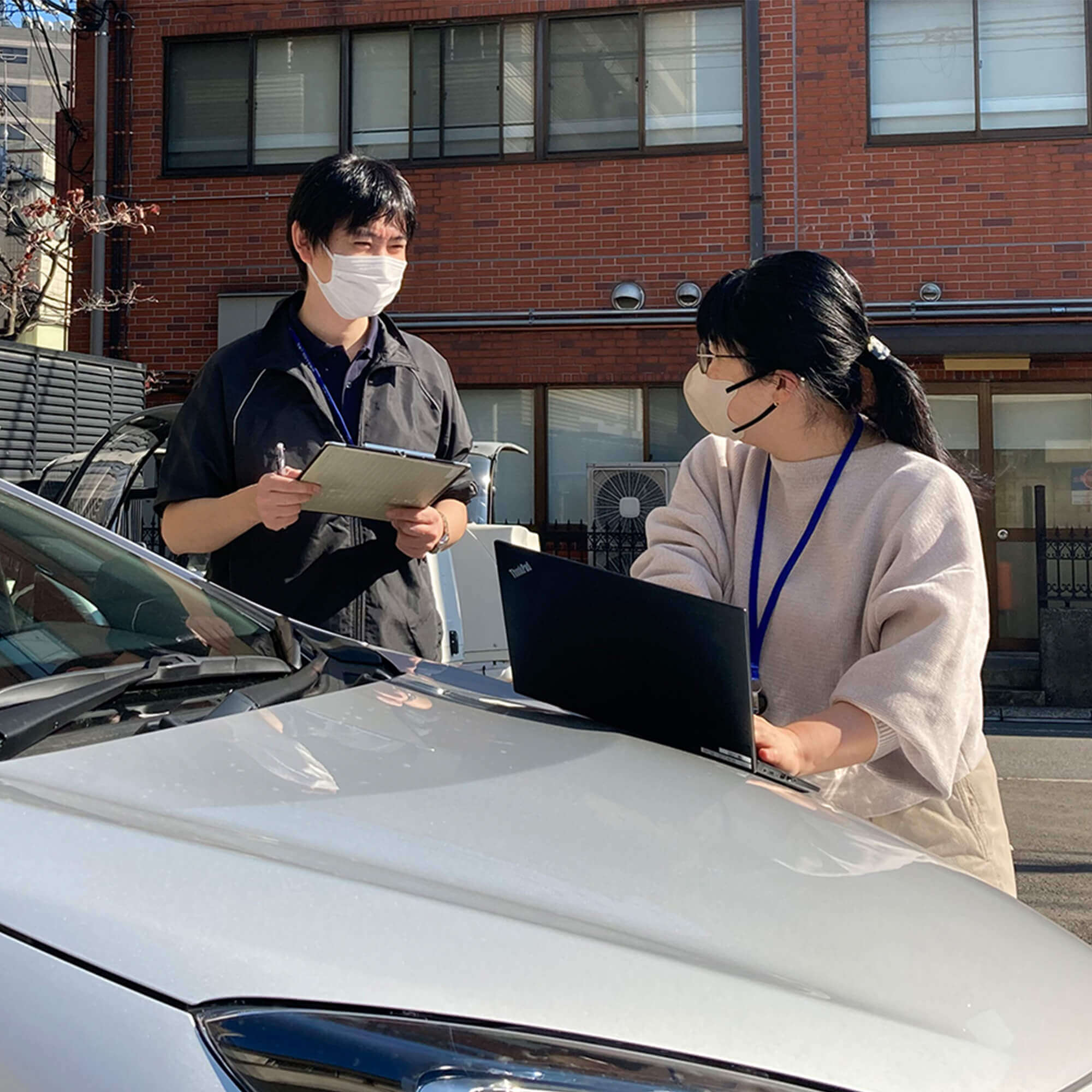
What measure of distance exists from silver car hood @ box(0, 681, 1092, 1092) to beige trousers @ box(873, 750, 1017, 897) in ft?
0.84

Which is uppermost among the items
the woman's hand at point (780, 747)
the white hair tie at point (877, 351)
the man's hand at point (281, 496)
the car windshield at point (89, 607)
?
the white hair tie at point (877, 351)

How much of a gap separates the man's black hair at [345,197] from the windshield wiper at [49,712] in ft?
4.30

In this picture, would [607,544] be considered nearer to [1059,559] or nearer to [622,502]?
[622,502]

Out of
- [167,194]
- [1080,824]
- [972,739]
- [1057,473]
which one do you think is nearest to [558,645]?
[972,739]

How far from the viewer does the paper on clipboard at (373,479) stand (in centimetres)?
215

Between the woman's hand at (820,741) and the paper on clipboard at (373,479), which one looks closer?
the woman's hand at (820,741)

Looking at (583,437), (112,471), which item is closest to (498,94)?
(583,437)

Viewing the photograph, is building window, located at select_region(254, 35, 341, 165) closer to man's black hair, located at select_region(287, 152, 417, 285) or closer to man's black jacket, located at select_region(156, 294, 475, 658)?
man's black hair, located at select_region(287, 152, 417, 285)

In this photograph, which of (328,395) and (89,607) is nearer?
(89,607)

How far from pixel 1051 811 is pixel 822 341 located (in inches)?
188

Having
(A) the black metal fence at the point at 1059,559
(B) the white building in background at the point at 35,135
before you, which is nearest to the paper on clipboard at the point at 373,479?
(A) the black metal fence at the point at 1059,559

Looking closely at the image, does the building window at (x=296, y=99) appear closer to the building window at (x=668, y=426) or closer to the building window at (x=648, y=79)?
the building window at (x=648, y=79)

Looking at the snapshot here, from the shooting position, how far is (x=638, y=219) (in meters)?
11.3

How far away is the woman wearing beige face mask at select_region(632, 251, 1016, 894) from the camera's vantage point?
179cm
